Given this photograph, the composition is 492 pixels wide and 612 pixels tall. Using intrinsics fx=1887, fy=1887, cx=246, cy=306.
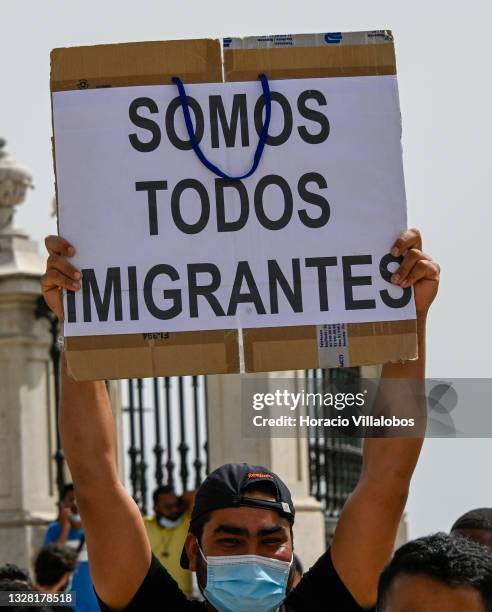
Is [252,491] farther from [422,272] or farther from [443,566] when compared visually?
[443,566]

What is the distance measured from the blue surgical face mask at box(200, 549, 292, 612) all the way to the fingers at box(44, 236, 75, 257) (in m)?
0.90

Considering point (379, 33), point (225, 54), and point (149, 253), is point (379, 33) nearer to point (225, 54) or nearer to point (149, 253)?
point (225, 54)

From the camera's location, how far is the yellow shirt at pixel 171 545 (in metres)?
11.5

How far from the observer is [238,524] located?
16.6 feet

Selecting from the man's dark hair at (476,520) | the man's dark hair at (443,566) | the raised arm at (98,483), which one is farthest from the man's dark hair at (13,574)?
the man's dark hair at (443,566)

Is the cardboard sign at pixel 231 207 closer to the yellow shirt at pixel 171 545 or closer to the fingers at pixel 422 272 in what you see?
the fingers at pixel 422 272

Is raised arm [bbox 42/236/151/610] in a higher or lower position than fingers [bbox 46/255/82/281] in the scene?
lower

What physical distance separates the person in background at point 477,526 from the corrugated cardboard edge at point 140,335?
5.61 ft

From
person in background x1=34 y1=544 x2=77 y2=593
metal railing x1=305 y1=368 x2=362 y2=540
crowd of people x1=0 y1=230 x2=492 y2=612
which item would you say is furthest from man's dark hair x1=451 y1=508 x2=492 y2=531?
metal railing x1=305 y1=368 x2=362 y2=540

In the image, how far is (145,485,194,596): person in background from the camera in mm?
11570

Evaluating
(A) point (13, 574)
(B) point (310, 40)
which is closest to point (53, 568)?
(A) point (13, 574)

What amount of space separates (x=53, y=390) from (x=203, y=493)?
9.45 m

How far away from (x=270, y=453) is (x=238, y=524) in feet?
30.2

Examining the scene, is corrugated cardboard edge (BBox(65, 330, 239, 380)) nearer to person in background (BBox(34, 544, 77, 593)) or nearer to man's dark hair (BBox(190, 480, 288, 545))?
man's dark hair (BBox(190, 480, 288, 545))
